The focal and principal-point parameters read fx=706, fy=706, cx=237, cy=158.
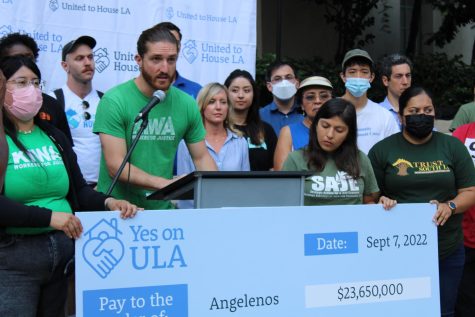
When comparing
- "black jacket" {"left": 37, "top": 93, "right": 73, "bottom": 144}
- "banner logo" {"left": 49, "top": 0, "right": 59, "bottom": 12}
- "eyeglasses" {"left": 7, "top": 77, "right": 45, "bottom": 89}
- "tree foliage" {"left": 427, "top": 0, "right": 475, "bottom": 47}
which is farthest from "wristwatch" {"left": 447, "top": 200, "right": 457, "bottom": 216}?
"tree foliage" {"left": 427, "top": 0, "right": 475, "bottom": 47}

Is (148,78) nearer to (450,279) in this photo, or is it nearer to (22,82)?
(22,82)

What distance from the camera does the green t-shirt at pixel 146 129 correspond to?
163 inches

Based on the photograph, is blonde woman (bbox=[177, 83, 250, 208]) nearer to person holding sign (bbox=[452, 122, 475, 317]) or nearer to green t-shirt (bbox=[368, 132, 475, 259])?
green t-shirt (bbox=[368, 132, 475, 259])

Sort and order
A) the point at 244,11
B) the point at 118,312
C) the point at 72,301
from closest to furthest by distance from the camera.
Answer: the point at 118,312 → the point at 72,301 → the point at 244,11

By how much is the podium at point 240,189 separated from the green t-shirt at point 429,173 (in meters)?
1.21

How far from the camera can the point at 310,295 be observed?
3299 millimetres

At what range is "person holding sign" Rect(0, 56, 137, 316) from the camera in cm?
322

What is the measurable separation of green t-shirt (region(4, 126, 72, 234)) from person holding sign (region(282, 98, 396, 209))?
1.39 m

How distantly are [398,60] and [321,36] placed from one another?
7.42 m

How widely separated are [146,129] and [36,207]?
3.56 ft

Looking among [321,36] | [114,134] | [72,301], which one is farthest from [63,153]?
[321,36]

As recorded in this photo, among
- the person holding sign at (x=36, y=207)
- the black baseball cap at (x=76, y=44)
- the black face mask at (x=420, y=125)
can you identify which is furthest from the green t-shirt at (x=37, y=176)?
the black face mask at (x=420, y=125)

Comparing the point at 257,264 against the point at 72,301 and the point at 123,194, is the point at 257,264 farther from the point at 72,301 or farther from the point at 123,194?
the point at 72,301

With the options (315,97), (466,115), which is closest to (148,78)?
(315,97)
